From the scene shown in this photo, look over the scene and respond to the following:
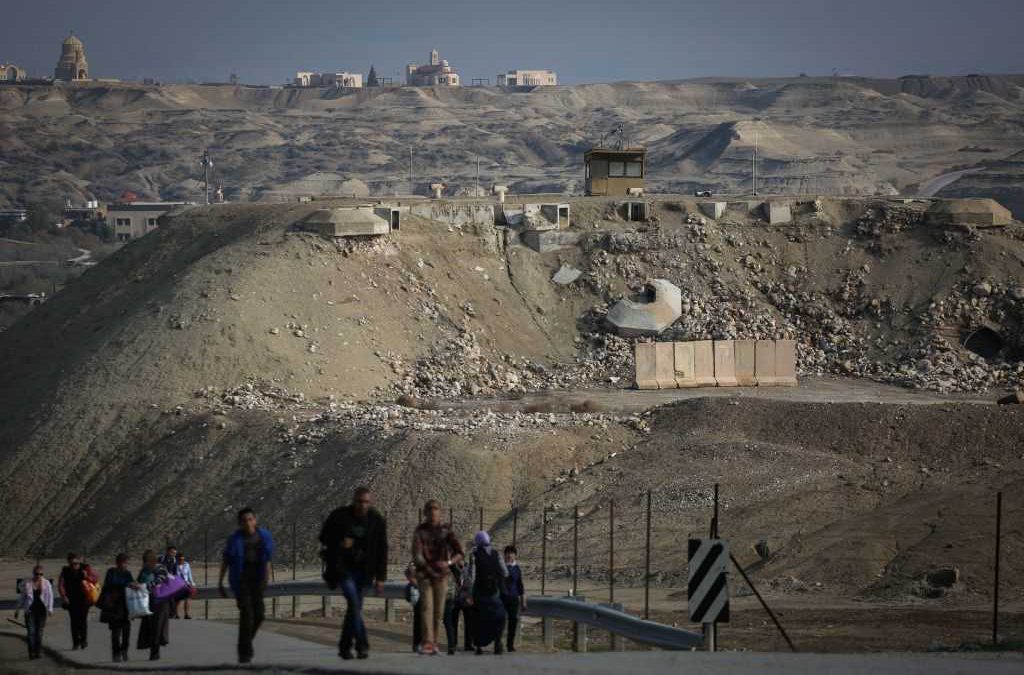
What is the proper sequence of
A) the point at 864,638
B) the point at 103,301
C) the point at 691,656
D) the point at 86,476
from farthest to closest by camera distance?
1. the point at 103,301
2. the point at 86,476
3. the point at 864,638
4. the point at 691,656

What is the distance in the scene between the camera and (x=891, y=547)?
82.9 ft

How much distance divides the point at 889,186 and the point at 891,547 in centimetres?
10237

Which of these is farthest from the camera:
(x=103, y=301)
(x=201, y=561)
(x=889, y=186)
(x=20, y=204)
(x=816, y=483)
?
(x=20, y=204)

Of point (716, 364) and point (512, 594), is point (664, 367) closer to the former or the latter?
point (716, 364)

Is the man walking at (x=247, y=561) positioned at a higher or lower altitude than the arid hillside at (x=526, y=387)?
lower

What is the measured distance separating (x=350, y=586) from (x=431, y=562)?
1.08 m

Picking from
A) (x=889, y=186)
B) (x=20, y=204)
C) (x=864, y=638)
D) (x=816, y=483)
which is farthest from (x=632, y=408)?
(x=20, y=204)

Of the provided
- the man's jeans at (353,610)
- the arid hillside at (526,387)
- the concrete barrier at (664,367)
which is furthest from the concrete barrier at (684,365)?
the man's jeans at (353,610)

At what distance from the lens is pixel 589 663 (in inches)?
538

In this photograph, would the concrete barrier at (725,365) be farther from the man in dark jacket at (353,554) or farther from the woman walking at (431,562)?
the man in dark jacket at (353,554)

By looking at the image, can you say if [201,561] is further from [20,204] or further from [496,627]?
[20,204]

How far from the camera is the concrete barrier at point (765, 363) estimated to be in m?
46.5

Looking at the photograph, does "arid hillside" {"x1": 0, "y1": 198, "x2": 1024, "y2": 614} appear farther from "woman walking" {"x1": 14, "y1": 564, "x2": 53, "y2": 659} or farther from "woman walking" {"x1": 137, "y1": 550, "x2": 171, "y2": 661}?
"woman walking" {"x1": 14, "y1": 564, "x2": 53, "y2": 659}

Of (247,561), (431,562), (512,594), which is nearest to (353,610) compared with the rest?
(247,561)
